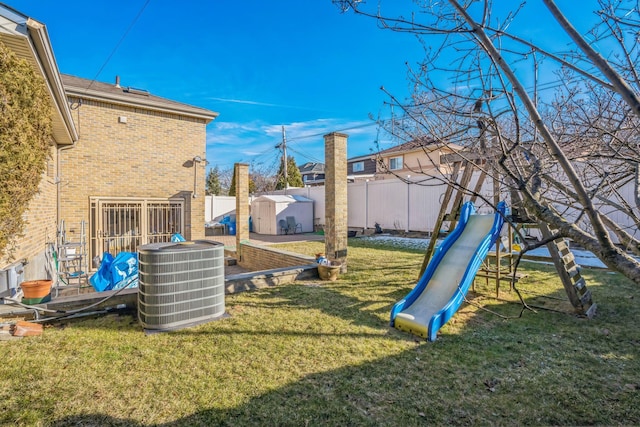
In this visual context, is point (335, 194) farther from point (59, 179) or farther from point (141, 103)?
point (59, 179)

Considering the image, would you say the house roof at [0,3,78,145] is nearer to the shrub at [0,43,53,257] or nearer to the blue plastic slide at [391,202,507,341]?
the shrub at [0,43,53,257]

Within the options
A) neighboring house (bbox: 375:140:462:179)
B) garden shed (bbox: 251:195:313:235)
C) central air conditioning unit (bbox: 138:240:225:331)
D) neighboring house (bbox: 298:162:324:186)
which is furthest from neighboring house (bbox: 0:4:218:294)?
neighboring house (bbox: 298:162:324:186)

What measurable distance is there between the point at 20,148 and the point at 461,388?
19.1ft

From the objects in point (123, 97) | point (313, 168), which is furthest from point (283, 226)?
point (313, 168)

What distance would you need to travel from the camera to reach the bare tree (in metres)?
1.29

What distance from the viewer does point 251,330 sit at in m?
4.30

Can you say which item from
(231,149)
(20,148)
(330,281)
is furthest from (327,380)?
(231,149)

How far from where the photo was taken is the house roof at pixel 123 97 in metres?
9.46

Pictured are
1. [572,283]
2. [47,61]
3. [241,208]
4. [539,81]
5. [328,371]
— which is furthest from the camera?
[241,208]

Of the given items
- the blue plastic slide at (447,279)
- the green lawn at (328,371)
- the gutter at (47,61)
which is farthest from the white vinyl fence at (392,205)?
the gutter at (47,61)

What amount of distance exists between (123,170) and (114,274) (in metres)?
4.83

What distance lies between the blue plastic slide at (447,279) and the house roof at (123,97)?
30.2ft

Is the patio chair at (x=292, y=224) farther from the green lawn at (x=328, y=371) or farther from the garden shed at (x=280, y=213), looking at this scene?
the green lawn at (x=328, y=371)

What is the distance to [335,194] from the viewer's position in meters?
7.45
